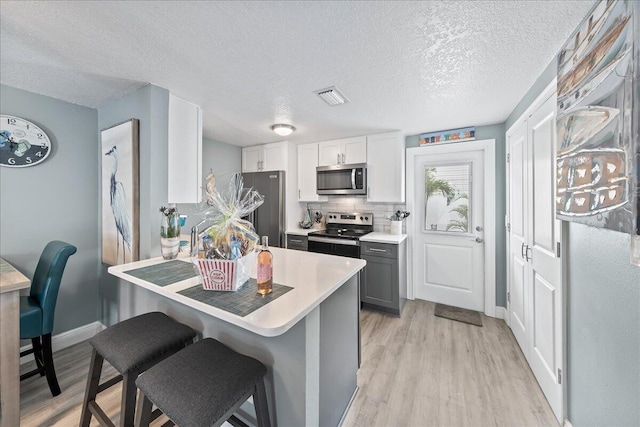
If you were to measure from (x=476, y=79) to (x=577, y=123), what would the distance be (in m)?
0.84

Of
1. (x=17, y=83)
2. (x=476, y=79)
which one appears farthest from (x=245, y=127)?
(x=476, y=79)

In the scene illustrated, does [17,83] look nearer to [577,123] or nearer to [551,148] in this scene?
[577,123]

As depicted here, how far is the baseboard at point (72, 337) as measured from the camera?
2.19m

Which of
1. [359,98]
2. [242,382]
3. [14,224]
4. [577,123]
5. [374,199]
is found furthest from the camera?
[374,199]

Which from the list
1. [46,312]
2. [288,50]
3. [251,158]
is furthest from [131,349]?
[251,158]

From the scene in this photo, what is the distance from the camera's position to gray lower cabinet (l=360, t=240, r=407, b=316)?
9.43ft

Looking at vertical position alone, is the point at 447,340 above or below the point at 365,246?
below

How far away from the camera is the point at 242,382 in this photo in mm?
955

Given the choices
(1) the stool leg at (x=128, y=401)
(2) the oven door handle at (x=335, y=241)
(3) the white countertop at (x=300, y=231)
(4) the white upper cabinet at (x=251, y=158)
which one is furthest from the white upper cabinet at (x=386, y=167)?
(1) the stool leg at (x=128, y=401)

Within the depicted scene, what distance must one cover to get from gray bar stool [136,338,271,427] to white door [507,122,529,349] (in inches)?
89.1

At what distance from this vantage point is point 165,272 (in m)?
1.45

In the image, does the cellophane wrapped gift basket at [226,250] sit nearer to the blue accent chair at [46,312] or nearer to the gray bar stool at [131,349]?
the gray bar stool at [131,349]

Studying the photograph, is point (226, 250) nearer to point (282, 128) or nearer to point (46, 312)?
point (46, 312)

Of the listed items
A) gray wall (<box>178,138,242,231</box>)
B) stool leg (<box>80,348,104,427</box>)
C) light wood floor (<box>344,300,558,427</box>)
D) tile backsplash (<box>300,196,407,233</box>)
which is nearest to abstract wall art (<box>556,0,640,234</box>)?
light wood floor (<box>344,300,558,427</box>)
